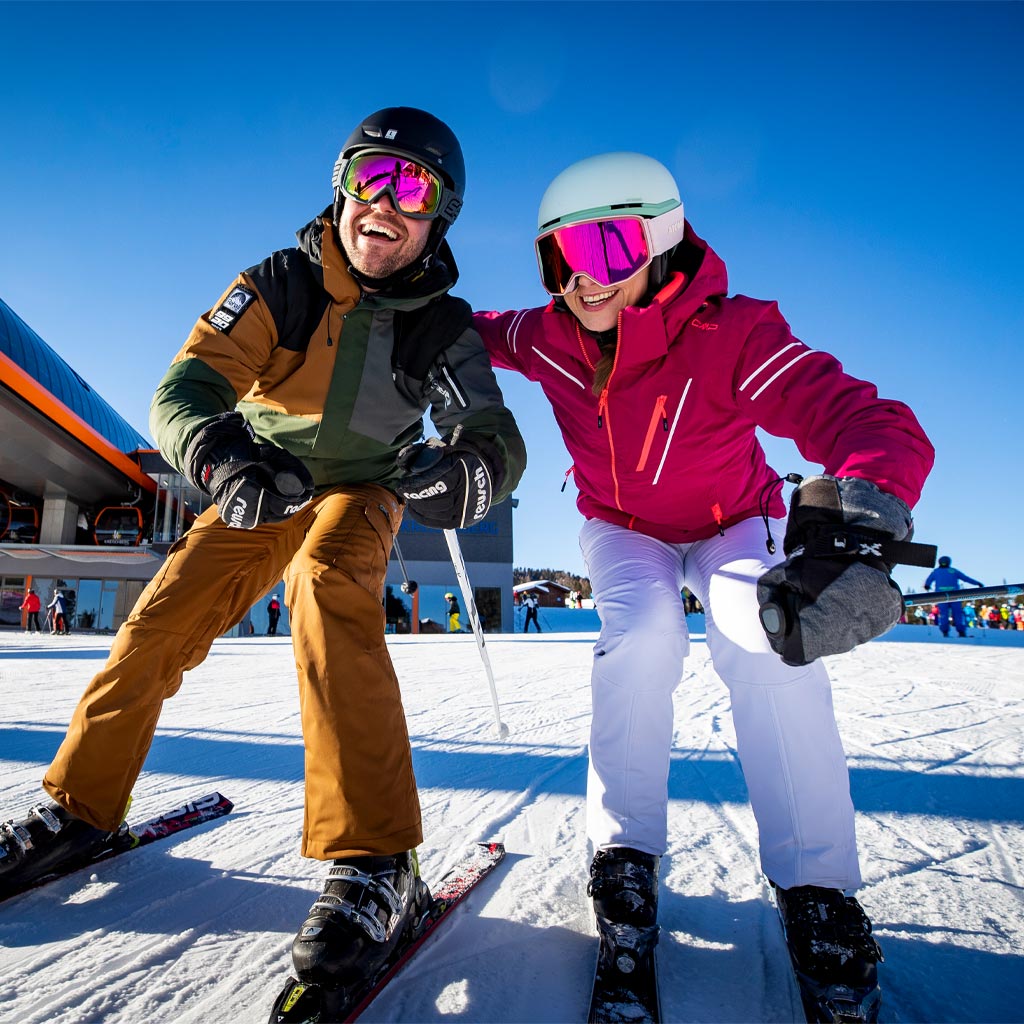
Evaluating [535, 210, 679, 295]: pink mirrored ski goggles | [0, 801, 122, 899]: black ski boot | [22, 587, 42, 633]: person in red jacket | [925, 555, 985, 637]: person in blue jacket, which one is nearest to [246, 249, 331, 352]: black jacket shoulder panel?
[535, 210, 679, 295]: pink mirrored ski goggles

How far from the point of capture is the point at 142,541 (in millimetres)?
24875

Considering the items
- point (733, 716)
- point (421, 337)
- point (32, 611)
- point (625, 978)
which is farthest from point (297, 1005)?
point (32, 611)

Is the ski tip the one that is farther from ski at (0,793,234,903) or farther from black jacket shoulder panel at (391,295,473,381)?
black jacket shoulder panel at (391,295,473,381)

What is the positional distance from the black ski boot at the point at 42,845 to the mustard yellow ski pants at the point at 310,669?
0.20ft

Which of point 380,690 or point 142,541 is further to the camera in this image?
point 142,541

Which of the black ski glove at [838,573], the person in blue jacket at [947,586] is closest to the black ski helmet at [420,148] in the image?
the black ski glove at [838,573]

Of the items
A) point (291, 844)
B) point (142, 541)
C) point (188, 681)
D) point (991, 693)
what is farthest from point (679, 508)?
point (142, 541)

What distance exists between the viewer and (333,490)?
6.35ft

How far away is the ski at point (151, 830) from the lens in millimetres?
1498

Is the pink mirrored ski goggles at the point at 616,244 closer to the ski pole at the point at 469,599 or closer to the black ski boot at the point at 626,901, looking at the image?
the ski pole at the point at 469,599

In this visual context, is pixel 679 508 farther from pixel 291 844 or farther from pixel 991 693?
pixel 991 693

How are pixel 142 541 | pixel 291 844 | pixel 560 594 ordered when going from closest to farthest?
pixel 291 844
pixel 142 541
pixel 560 594

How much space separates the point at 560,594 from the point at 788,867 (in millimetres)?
44657

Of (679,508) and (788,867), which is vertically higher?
(679,508)
